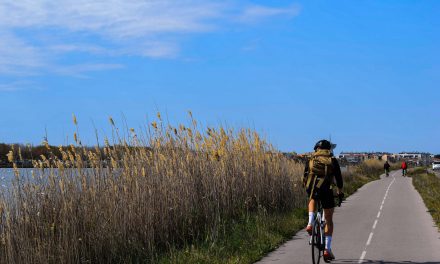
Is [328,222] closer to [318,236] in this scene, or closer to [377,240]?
[318,236]

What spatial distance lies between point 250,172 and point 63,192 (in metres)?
8.21

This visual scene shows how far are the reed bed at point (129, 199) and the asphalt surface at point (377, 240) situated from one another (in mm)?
1957

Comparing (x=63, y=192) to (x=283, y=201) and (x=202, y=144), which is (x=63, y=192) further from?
(x=283, y=201)

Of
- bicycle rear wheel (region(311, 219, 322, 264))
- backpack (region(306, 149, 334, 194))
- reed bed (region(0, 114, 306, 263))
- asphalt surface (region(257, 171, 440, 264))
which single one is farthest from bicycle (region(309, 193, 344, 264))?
reed bed (region(0, 114, 306, 263))

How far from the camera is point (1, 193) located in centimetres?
1064

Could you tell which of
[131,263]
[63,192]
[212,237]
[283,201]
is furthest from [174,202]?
[283,201]

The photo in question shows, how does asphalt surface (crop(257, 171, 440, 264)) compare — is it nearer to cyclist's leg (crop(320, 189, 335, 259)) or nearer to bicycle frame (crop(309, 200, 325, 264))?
bicycle frame (crop(309, 200, 325, 264))

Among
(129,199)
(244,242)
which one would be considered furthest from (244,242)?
(129,199)

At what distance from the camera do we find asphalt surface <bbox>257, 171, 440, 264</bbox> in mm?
12570

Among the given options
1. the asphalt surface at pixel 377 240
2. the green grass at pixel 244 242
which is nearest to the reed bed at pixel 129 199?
the green grass at pixel 244 242

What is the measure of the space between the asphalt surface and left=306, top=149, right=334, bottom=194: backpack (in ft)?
6.16

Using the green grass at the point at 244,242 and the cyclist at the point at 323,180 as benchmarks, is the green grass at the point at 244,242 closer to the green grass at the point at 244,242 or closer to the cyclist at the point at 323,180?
the green grass at the point at 244,242

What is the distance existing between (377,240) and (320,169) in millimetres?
5176

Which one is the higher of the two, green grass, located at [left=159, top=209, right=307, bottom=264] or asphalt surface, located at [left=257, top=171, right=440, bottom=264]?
green grass, located at [left=159, top=209, right=307, bottom=264]
